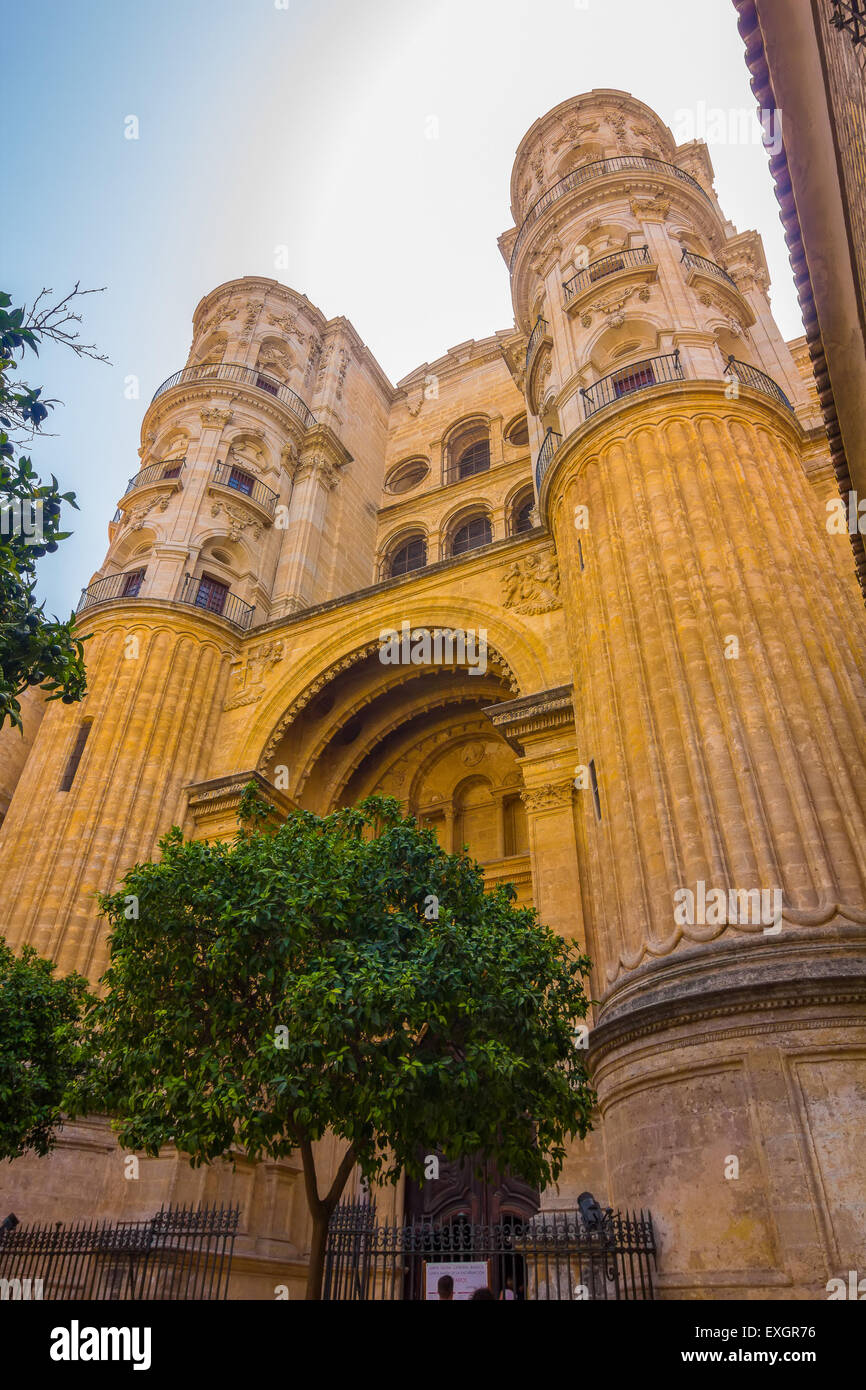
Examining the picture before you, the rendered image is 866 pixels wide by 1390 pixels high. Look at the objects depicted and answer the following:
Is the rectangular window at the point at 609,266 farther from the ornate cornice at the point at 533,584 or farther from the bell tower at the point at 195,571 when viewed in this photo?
the bell tower at the point at 195,571

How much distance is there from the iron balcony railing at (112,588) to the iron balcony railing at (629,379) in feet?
35.7

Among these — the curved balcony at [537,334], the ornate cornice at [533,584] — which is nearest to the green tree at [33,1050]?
the ornate cornice at [533,584]

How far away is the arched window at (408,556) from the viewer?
2627 cm

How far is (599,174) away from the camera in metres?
21.1

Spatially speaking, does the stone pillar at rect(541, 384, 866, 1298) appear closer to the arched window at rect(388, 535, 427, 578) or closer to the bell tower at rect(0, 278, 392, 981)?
the bell tower at rect(0, 278, 392, 981)

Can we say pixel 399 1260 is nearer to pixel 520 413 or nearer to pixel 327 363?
pixel 520 413

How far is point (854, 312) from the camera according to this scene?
20.7 ft

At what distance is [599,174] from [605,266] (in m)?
3.80

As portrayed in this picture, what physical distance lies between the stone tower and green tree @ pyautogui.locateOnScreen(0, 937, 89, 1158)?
638 centimetres

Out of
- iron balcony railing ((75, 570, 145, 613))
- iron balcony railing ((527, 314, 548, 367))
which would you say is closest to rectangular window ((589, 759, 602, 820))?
iron balcony railing ((527, 314, 548, 367))

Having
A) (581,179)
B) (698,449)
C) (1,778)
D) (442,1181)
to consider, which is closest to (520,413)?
(581,179)

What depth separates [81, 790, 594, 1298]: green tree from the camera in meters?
7.86

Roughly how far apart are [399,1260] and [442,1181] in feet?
4.34

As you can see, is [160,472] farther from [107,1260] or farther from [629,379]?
[107,1260]
